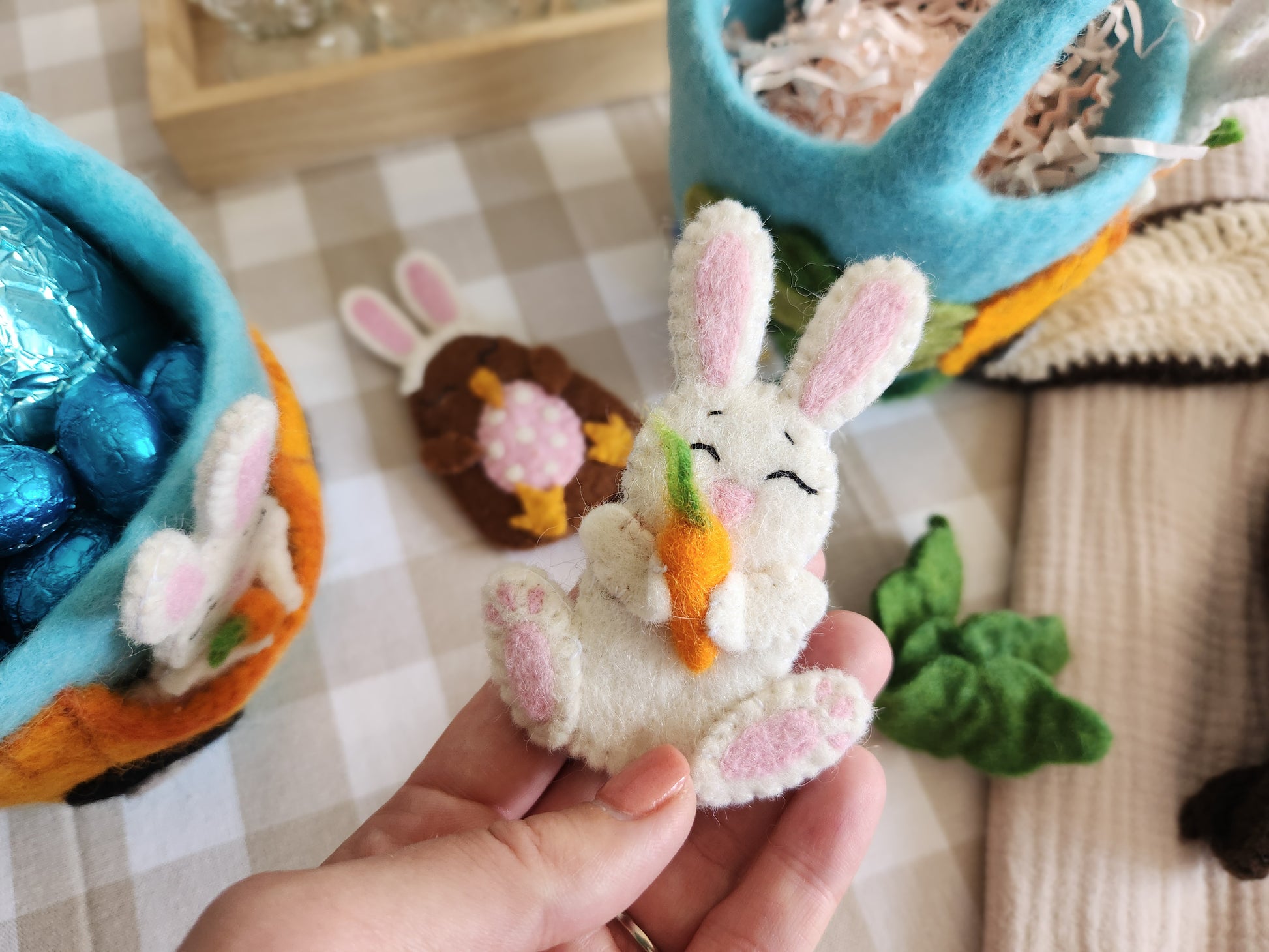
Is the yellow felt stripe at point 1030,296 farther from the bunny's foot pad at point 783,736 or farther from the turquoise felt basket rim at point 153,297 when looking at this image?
the turquoise felt basket rim at point 153,297

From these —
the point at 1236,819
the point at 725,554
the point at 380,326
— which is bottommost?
the point at 1236,819

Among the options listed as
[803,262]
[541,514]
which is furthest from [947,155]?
[541,514]

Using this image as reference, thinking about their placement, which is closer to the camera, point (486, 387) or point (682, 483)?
point (682, 483)

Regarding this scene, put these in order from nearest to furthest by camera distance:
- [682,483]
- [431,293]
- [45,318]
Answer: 1. [682,483]
2. [45,318]
3. [431,293]

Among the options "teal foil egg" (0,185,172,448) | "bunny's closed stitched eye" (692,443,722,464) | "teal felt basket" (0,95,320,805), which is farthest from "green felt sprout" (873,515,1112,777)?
"teal foil egg" (0,185,172,448)

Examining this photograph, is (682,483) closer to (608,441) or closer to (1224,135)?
(608,441)

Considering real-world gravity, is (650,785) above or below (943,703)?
above
